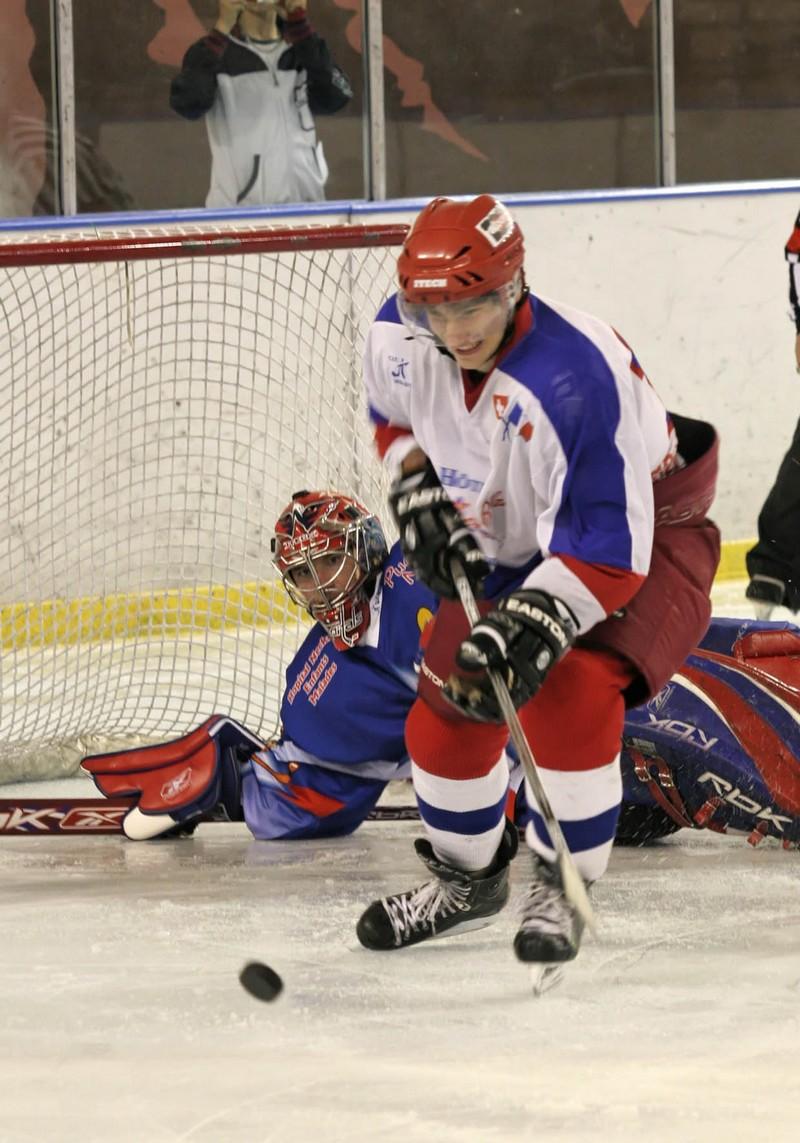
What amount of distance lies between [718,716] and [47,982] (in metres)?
1.12

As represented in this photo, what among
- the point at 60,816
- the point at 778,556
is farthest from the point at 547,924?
the point at 778,556

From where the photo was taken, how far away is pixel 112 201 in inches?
199

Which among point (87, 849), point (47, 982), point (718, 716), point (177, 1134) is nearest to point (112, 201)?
point (87, 849)

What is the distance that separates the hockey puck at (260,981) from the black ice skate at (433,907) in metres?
0.25

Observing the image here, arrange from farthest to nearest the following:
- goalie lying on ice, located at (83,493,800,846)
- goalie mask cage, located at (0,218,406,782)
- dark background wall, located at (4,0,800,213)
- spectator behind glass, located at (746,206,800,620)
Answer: dark background wall, located at (4,0,800,213)
spectator behind glass, located at (746,206,800,620)
goalie mask cage, located at (0,218,406,782)
goalie lying on ice, located at (83,493,800,846)

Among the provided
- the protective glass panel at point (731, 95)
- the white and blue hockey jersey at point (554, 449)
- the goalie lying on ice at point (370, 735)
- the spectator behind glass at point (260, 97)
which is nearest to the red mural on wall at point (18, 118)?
the spectator behind glass at point (260, 97)

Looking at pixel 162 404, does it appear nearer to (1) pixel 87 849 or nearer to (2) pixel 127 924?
(1) pixel 87 849

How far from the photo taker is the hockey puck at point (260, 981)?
211 centimetres

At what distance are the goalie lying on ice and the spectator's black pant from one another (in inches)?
42.2

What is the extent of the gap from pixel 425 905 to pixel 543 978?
260mm

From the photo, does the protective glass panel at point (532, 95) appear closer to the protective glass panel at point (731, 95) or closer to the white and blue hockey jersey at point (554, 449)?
the protective glass panel at point (731, 95)

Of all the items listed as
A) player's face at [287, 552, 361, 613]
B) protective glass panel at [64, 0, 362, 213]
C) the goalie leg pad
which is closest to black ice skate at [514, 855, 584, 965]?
player's face at [287, 552, 361, 613]

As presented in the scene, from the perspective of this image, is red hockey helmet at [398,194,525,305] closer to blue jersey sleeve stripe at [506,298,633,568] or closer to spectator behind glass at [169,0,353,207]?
blue jersey sleeve stripe at [506,298,633,568]

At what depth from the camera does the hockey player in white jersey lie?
2.02m
